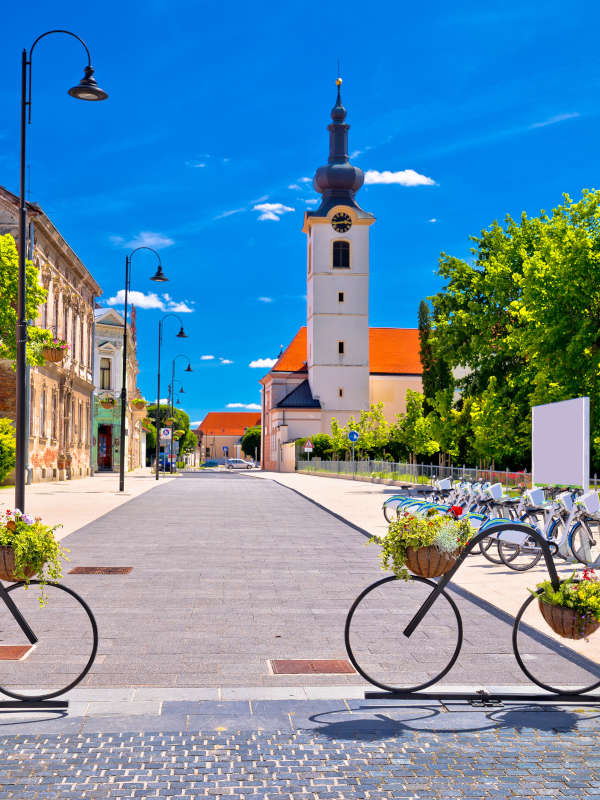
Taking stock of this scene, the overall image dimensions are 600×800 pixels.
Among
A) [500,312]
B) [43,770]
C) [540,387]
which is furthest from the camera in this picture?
[500,312]

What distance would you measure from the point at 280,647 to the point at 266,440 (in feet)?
339

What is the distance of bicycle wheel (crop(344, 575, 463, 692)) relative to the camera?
6.15 meters

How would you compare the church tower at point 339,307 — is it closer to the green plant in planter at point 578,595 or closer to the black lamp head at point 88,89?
the black lamp head at point 88,89

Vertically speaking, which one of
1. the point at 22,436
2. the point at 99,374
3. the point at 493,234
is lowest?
the point at 22,436

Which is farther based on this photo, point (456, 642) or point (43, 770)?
point (456, 642)

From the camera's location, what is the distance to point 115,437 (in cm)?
7262

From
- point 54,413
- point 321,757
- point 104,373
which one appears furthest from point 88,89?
point 104,373

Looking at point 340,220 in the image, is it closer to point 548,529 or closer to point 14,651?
point 548,529

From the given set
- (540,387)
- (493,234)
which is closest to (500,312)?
(493,234)

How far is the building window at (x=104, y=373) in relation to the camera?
235ft

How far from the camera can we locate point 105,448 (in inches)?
2899

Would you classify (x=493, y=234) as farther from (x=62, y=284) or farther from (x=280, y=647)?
(x=280, y=647)

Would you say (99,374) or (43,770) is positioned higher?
(99,374)

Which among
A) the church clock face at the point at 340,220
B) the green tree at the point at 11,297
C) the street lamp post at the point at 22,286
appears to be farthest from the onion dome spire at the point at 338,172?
the street lamp post at the point at 22,286
